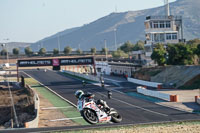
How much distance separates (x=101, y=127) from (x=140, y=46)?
123124 mm

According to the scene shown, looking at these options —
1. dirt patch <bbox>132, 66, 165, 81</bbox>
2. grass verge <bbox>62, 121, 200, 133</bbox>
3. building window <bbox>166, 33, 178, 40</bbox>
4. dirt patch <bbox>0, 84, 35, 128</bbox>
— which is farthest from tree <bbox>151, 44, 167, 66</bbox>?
grass verge <bbox>62, 121, 200, 133</bbox>

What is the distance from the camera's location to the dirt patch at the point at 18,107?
40281mm

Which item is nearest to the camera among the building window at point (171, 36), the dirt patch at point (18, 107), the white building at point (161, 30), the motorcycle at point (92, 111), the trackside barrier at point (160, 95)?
the motorcycle at point (92, 111)

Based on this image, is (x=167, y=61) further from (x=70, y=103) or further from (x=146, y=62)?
(x=70, y=103)

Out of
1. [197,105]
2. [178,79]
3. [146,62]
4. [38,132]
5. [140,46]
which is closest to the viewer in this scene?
[38,132]

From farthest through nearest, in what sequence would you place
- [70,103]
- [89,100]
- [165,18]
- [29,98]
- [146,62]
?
[165,18], [146,62], [29,98], [70,103], [89,100]

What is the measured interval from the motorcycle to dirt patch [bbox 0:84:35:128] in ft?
63.3

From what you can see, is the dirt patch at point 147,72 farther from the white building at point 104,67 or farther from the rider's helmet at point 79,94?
the rider's helmet at point 79,94

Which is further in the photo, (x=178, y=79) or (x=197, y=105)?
(x=178, y=79)

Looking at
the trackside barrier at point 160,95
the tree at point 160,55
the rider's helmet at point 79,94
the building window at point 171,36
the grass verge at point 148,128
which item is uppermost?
the building window at point 171,36

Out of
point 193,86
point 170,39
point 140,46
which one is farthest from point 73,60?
point 140,46

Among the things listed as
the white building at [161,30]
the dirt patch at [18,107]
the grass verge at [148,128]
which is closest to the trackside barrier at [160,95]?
the dirt patch at [18,107]

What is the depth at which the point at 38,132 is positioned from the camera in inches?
588

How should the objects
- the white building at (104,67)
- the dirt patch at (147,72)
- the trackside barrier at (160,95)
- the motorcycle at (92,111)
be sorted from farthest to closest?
the white building at (104,67)
the dirt patch at (147,72)
the trackside barrier at (160,95)
the motorcycle at (92,111)
